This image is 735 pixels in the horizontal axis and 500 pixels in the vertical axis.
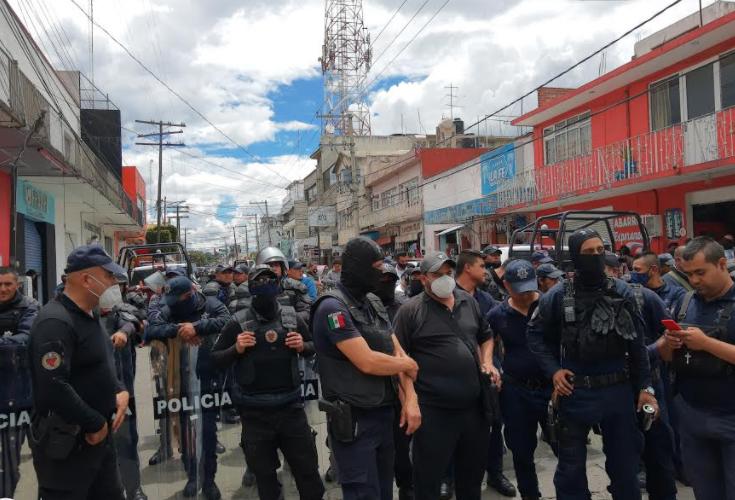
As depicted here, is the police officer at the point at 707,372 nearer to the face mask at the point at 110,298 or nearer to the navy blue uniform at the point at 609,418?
the navy blue uniform at the point at 609,418

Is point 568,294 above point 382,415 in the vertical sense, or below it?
above

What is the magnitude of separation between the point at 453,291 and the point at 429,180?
2376 centimetres

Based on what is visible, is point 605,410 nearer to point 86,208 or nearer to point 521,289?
point 521,289

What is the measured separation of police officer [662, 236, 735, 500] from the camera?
300 centimetres

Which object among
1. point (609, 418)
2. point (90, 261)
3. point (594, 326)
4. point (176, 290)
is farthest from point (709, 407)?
point (176, 290)

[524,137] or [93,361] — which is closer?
[93,361]

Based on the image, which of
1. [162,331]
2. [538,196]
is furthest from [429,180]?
[162,331]

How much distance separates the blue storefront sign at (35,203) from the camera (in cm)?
1353

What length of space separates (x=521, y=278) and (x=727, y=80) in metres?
11.3

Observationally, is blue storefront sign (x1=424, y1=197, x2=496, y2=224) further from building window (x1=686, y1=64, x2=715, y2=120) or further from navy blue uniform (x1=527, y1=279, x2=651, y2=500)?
navy blue uniform (x1=527, y1=279, x2=651, y2=500)

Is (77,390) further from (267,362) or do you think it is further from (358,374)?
(358,374)

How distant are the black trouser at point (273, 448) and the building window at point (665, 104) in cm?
1331

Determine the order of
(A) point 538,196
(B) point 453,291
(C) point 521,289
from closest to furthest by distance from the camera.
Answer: (B) point 453,291, (C) point 521,289, (A) point 538,196

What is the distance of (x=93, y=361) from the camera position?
3.00 m
